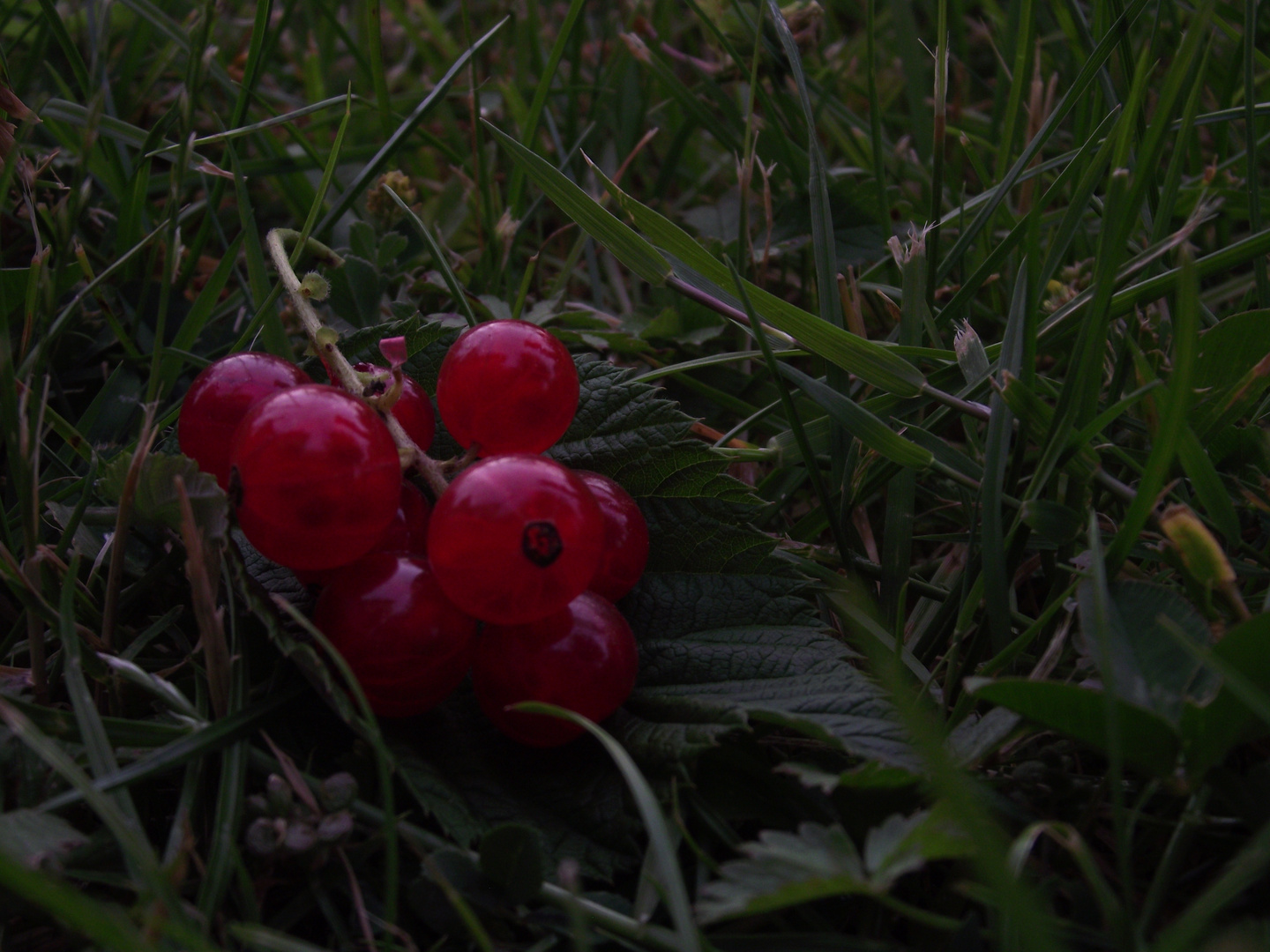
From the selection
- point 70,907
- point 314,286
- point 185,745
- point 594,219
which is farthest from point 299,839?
point 594,219

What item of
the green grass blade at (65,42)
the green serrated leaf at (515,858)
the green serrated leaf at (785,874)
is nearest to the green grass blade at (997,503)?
the green serrated leaf at (785,874)

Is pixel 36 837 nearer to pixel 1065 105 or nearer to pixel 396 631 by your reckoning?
pixel 396 631

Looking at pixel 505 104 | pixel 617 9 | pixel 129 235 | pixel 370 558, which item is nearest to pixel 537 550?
pixel 370 558

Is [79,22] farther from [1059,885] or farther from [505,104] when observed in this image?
[1059,885]

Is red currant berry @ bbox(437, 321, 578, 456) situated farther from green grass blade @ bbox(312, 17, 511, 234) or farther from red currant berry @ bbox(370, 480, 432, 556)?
green grass blade @ bbox(312, 17, 511, 234)

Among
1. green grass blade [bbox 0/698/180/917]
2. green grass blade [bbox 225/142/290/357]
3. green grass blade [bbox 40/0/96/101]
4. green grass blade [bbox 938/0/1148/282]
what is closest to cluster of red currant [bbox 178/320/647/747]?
green grass blade [bbox 0/698/180/917]
